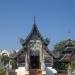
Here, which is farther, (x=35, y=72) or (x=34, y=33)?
(x=34, y=33)

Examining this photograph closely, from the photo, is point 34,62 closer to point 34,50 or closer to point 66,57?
point 34,50

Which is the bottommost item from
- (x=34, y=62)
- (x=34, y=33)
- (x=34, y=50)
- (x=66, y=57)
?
(x=34, y=62)

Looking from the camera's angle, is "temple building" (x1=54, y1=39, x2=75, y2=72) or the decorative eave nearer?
the decorative eave

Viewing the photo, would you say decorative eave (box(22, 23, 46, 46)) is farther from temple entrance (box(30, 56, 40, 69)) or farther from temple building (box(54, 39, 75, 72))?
temple building (box(54, 39, 75, 72))

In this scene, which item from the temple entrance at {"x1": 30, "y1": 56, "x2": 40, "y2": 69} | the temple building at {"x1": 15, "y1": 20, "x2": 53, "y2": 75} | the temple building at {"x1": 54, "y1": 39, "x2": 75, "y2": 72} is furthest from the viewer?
the temple building at {"x1": 54, "y1": 39, "x2": 75, "y2": 72}

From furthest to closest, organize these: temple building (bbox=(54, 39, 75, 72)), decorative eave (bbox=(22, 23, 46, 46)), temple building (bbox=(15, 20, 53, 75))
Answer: temple building (bbox=(54, 39, 75, 72)) < decorative eave (bbox=(22, 23, 46, 46)) < temple building (bbox=(15, 20, 53, 75))

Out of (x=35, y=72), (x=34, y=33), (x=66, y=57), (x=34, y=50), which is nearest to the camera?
(x=35, y=72)

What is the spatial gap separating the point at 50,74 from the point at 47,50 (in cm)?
365

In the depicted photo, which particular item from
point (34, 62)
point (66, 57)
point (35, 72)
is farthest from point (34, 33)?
point (66, 57)

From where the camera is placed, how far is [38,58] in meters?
36.5

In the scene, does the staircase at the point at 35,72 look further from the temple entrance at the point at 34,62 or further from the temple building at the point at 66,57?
the temple building at the point at 66,57

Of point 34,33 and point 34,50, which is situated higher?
point 34,33

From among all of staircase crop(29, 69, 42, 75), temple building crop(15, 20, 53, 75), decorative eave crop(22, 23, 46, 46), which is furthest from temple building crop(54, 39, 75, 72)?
decorative eave crop(22, 23, 46, 46)

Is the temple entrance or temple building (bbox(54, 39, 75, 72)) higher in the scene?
temple building (bbox(54, 39, 75, 72))
